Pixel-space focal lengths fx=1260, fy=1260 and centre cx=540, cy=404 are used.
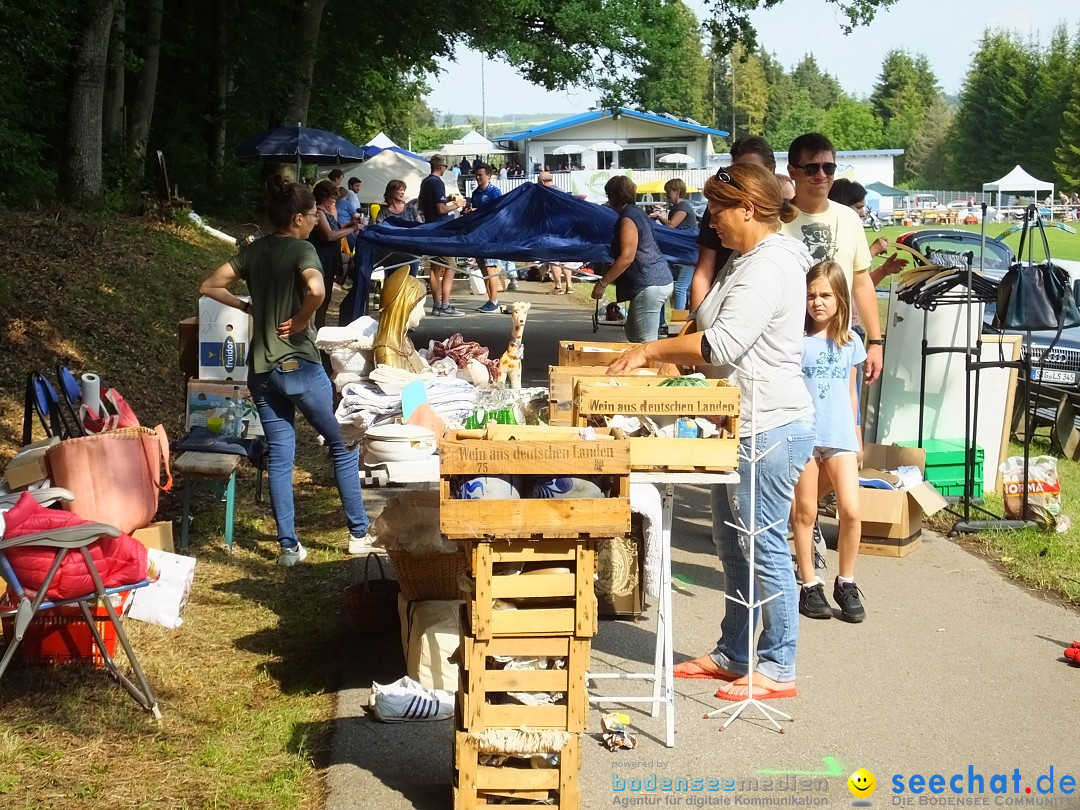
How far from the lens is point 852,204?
27.9 ft

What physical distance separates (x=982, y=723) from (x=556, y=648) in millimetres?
1961

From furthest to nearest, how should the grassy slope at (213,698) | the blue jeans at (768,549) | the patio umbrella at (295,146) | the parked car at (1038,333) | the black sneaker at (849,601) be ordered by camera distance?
the patio umbrella at (295,146) < the parked car at (1038,333) < the black sneaker at (849,601) < the blue jeans at (768,549) < the grassy slope at (213,698)

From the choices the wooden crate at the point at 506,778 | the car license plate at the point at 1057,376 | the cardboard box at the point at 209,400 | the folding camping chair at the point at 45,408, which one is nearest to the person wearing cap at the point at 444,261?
the car license plate at the point at 1057,376

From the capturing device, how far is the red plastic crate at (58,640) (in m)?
5.20

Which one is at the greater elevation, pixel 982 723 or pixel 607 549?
pixel 607 549

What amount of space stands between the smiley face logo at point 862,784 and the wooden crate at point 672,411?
113 cm

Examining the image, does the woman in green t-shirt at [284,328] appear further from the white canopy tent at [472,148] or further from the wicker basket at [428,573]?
the white canopy tent at [472,148]

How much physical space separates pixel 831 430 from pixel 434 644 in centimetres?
221

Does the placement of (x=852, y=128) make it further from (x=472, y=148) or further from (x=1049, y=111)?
(x=472, y=148)

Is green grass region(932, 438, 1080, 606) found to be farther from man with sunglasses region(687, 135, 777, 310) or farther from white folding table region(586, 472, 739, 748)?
white folding table region(586, 472, 739, 748)

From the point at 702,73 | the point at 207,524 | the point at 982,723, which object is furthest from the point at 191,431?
the point at 702,73

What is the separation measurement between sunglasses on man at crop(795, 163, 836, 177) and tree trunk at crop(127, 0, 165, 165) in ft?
56.6

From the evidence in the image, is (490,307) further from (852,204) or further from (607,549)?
(607,549)

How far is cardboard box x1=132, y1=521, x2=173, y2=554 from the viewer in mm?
6359
